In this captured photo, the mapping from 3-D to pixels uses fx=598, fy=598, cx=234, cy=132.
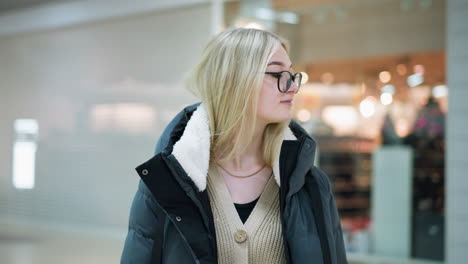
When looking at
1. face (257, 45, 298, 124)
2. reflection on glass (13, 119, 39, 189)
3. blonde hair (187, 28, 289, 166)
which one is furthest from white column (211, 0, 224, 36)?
face (257, 45, 298, 124)

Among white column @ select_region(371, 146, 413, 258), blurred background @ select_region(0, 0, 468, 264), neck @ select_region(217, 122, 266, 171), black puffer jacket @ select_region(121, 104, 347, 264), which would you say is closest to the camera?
black puffer jacket @ select_region(121, 104, 347, 264)

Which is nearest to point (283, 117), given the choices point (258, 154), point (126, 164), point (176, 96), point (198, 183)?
point (258, 154)

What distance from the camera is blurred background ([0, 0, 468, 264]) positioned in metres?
6.10

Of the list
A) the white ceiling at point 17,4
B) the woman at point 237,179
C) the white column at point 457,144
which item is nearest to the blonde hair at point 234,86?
the woman at point 237,179

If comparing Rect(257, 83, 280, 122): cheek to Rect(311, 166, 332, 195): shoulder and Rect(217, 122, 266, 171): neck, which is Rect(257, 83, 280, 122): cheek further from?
Rect(311, 166, 332, 195): shoulder

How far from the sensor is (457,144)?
5.05 m

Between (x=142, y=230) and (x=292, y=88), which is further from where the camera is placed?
(x=292, y=88)

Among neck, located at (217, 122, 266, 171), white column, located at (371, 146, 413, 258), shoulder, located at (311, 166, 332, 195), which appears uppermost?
neck, located at (217, 122, 266, 171)

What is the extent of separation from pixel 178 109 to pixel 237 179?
429 centimetres

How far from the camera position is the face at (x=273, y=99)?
1913 millimetres

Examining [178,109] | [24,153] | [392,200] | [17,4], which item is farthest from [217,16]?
[24,153]

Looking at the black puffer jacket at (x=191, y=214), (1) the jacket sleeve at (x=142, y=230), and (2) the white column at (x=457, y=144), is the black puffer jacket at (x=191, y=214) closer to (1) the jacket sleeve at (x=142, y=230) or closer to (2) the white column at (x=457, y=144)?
(1) the jacket sleeve at (x=142, y=230)

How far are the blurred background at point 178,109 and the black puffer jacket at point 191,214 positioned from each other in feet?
11.7

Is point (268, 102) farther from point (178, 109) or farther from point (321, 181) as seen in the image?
point (178, 109)
